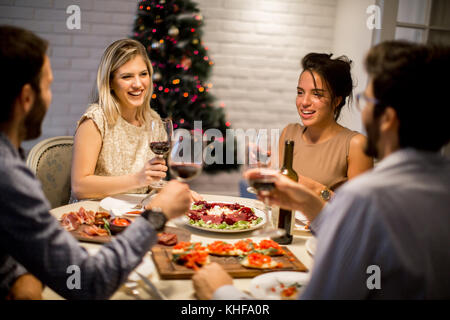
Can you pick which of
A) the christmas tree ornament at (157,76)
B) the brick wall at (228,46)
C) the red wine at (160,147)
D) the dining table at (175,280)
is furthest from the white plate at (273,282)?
the brick wall at (228,46)

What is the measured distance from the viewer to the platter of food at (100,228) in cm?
137

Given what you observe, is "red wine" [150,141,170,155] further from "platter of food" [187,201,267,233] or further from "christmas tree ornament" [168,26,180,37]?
"christmas tree ornament" [168,26,180,37]

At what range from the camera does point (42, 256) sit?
35.3 inches

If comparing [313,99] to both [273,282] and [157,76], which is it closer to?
[273,282]

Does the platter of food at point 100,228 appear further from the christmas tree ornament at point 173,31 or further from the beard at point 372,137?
the christmas tree ornament at point 173,31

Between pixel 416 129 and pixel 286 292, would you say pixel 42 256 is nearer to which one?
pixel 286 292

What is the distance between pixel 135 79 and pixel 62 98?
2.43 m

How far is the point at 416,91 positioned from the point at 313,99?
55.5 inches

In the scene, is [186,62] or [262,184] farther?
[186,62]

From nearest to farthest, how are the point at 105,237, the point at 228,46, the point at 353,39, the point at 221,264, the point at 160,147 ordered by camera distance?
1. the point at 221,264
2. the point at 105,237
3. the point at 160,147
4. the point at 353,39
5. the point at 228,46

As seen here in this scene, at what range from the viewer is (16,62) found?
89cm

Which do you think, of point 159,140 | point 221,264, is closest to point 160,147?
point 159,140

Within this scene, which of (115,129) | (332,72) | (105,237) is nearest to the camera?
(105,237)

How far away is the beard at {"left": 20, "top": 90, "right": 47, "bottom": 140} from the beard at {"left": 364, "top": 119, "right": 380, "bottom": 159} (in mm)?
769
